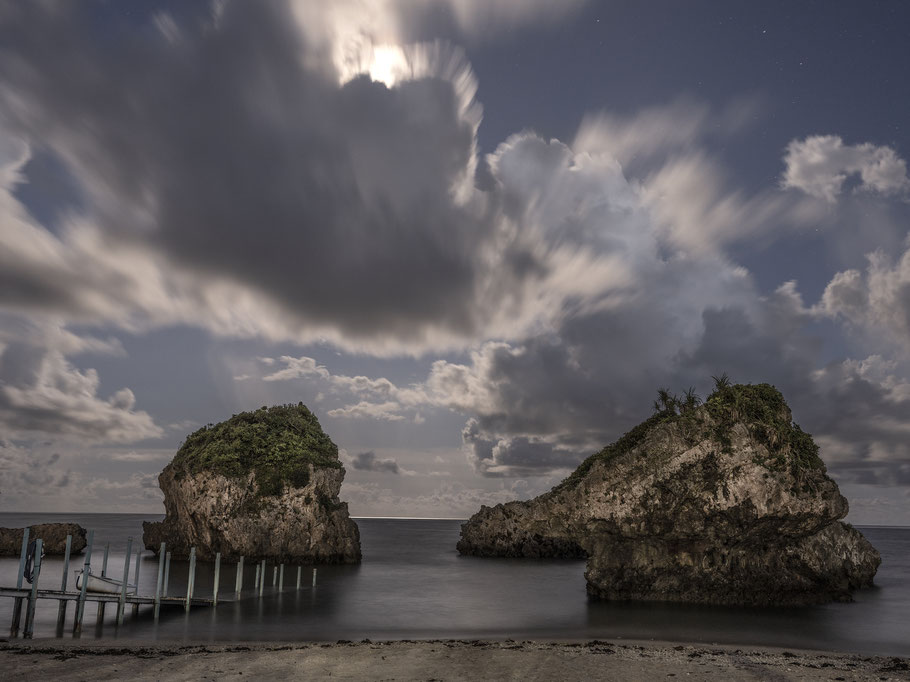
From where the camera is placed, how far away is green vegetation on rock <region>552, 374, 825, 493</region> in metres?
40.5

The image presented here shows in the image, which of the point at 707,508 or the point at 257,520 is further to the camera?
the point at 257,520

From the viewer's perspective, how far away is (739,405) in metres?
41.4

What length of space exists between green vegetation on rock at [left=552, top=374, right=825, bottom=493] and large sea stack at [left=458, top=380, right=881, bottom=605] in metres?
0.07

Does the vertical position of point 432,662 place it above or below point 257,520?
below

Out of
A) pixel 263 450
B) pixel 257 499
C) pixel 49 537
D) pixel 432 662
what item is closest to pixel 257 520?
pixel 257 499

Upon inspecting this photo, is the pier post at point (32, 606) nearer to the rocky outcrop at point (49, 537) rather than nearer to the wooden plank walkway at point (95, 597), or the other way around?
the wooden plank walkway at point (95, 597)

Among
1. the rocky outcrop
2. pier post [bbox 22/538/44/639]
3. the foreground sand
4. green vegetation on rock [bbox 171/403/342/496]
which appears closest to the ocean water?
pier post [bbox 22/538/44/639]

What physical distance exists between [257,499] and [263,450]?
6847 millimetres

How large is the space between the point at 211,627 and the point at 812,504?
38113 millimetres

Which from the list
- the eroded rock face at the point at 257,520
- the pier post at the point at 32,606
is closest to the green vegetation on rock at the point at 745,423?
the pier post at the point at 32,606

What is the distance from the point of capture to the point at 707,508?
40250mm

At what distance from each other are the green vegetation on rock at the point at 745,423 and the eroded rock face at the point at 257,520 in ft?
141

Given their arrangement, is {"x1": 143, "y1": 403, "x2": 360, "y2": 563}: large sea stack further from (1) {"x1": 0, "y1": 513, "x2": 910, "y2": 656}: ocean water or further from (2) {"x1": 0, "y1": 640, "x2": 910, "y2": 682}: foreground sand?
(2) {"x1": 0, "y1": 640, "x2": 910, "y2": 682}: foreground sand

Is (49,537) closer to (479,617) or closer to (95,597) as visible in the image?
(95,597)
